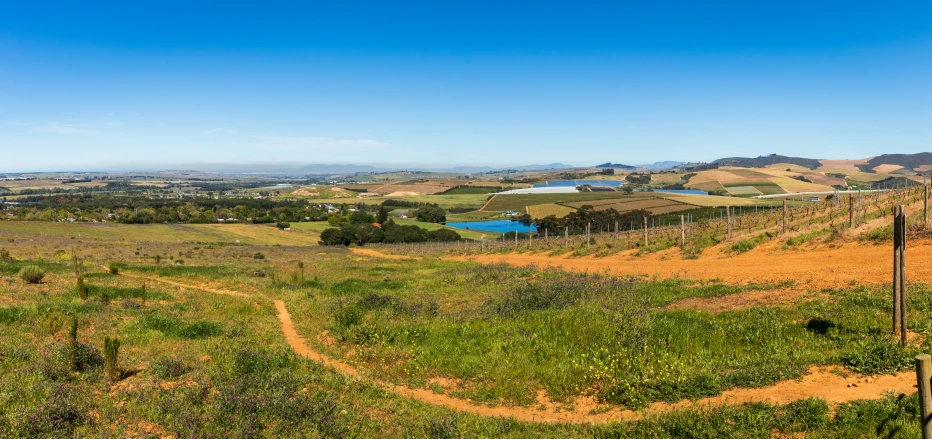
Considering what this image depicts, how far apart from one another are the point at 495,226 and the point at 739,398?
100244mm

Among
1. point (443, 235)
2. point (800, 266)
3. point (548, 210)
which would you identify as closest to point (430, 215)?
point (548, 210)

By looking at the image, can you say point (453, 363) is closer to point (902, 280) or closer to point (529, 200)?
point (902, 280)

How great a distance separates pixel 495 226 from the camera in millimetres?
108312

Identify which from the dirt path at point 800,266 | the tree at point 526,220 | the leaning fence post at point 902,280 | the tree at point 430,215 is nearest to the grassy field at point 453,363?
the leaning fence post at point 902,280

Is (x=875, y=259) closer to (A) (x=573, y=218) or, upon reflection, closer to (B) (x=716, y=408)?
(B) (x=716, y=408)

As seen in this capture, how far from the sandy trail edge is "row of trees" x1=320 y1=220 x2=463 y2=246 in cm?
7432

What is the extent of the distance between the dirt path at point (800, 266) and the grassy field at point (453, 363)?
1.79 metres

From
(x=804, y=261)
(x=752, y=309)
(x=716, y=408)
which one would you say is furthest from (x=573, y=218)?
(x=716, y=408)

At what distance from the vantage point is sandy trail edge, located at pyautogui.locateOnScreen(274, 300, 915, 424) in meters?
7.62

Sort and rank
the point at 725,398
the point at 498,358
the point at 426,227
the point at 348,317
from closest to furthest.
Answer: the point at 725,398
the point at 498,358
the point at 348,317
the point at 426,227

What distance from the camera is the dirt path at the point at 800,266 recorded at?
49.6 feet

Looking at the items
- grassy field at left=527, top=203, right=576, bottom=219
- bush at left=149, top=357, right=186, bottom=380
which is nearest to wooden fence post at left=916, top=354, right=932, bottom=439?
bush at left=149, top=357, right=186, bottom=380

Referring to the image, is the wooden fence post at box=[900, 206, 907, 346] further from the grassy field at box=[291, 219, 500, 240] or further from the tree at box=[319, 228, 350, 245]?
the tree at box=[319, 228, 350, 245]

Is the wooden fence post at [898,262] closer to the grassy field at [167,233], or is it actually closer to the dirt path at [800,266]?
the dirt path at [800,266]
